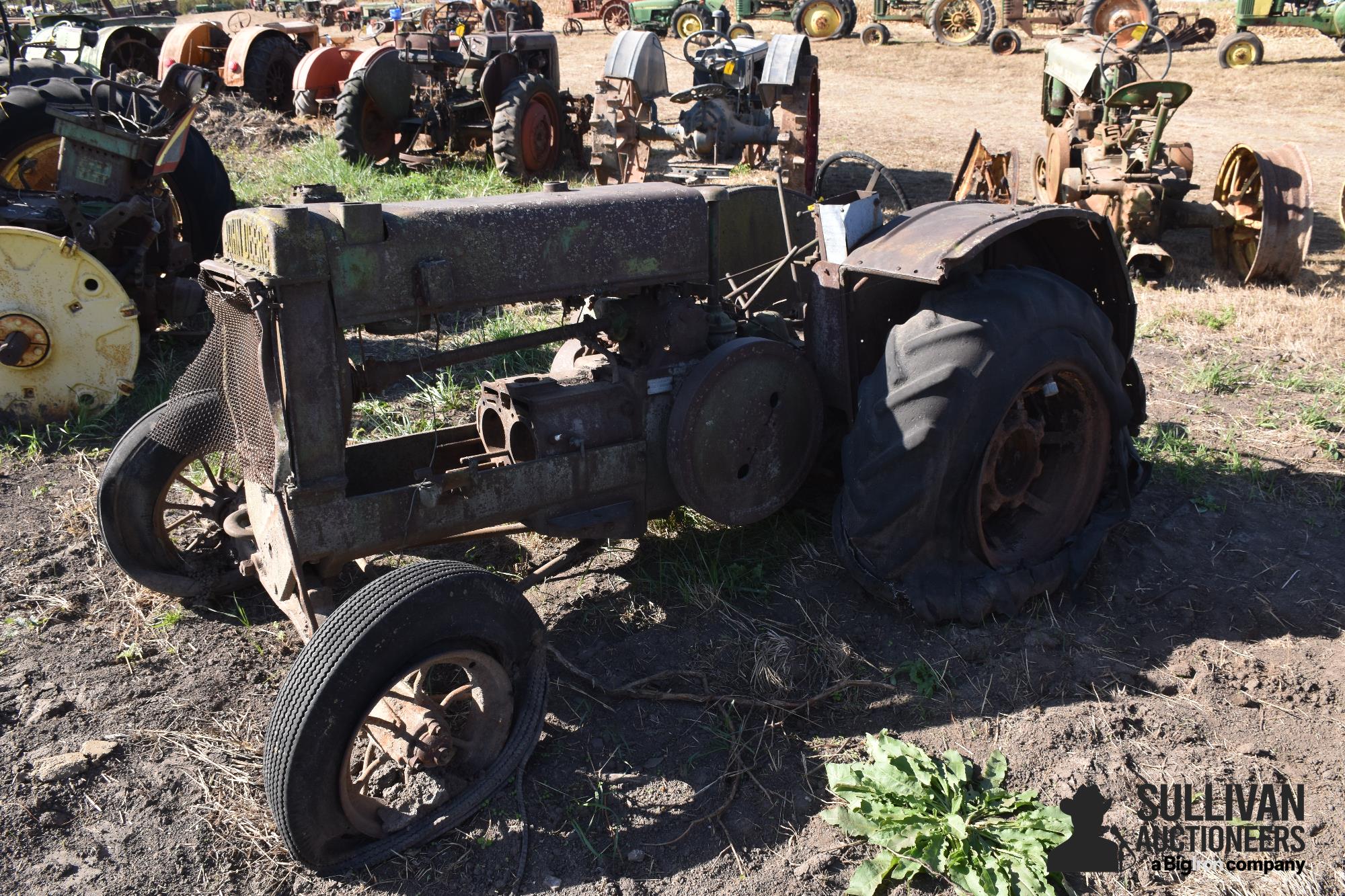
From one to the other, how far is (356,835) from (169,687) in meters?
1.06

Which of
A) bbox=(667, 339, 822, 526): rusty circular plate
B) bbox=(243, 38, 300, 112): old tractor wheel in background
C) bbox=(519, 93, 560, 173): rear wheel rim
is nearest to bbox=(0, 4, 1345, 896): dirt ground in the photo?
bbox=(667, 339, 822, 526): rusty circular plate

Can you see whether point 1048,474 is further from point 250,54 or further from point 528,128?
point 250,54

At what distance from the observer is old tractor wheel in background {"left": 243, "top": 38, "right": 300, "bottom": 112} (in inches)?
545

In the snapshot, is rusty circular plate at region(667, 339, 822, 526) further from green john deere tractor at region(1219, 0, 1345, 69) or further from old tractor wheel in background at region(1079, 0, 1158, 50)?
old tractor wheel in background at region(1079, 0, 1158, 50)

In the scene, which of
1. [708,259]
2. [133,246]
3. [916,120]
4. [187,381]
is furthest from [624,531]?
[916,120]

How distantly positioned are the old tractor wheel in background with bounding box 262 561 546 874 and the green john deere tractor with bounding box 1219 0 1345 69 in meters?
19.8

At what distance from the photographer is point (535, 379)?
3574mm

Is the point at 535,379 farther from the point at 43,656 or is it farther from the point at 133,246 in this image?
the point at 133,246

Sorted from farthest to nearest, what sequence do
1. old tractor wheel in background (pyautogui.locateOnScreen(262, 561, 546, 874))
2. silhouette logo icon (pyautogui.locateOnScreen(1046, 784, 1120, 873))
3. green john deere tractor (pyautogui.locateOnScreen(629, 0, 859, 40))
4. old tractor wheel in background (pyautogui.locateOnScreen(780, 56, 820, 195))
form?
green john deere tractor (pyautogui.locateOnScreen(629, 0, 859, 40))
old tractor wheel in background (pyautogui.locateOnScreen(780, 56, 820, 195))
silhouette logo icon (pyautogui.locateOnScreen(1046, 784, 1120, 873))
old tractor wheel in background (pyautogui.locateOnScreen(262, 561, 546, 874))

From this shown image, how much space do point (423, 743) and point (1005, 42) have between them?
69.6ft

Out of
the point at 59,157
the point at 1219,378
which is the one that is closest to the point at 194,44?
the point at 59,157

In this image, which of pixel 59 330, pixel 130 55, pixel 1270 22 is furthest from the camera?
pixel 1270 22

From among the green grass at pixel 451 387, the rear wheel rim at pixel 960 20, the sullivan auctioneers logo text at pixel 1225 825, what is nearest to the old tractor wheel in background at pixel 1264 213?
the green grass at pixel 451 387

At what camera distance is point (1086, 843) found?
9.06 feet
